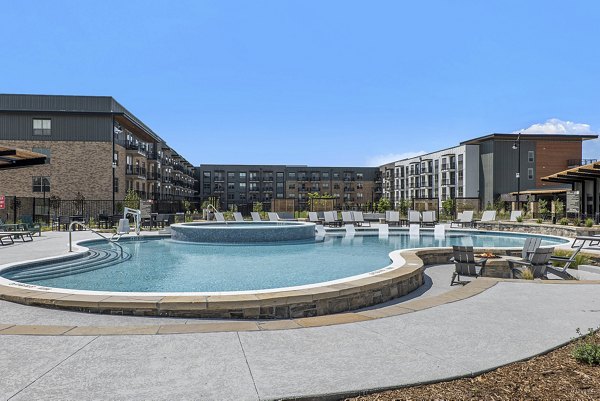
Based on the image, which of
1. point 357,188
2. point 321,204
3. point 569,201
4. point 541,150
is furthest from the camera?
point 357,188

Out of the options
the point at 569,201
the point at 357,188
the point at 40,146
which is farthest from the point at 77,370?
the point at 357,188

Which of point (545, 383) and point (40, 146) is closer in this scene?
point (545, 383)

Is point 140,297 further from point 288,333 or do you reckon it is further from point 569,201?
point 569,201

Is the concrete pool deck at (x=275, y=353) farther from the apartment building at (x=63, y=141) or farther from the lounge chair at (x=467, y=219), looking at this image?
the apartment building at (x=63, y=141)

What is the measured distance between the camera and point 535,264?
896cm

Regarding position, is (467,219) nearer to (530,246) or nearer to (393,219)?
(393,219)

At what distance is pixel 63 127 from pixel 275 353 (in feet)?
134

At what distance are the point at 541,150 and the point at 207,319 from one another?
61.3 m

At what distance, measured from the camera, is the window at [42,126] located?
37125 mm

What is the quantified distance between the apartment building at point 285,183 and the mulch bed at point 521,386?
279ft

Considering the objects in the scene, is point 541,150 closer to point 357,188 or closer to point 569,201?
point 569,201

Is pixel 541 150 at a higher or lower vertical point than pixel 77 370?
higher

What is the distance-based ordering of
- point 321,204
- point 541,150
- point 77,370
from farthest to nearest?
1. point 541,150
2. point 321,204
3. point 77,370

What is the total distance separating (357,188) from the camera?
293 feet
